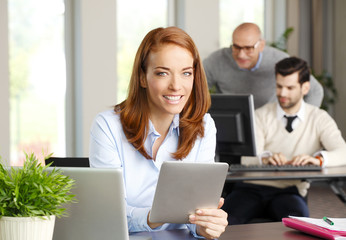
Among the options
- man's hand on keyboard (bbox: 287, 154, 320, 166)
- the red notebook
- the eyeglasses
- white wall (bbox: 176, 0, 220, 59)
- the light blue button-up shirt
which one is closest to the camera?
the red notebook

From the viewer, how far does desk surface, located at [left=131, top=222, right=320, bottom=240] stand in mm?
1766

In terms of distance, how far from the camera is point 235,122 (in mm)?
3273

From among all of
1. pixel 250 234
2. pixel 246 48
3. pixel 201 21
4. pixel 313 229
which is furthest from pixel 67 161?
pixel 201 21

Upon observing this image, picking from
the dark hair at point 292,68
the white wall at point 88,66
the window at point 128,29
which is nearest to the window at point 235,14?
the window at point 128,29

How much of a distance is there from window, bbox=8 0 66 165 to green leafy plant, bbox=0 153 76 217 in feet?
13.9

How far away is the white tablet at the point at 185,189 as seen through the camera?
147cm

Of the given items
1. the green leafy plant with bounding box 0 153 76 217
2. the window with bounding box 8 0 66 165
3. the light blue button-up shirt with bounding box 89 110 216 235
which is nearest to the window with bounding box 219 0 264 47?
the window with bounding box 8 0 66 165

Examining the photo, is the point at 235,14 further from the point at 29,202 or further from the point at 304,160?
the point at 29,202

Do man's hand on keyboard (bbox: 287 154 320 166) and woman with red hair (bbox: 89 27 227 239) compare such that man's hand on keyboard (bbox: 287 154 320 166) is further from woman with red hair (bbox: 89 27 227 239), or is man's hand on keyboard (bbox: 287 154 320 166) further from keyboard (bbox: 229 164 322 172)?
woman with red hair (bbox: 89 27 227 239)

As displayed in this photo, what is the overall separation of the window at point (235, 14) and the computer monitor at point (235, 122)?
14.3ft

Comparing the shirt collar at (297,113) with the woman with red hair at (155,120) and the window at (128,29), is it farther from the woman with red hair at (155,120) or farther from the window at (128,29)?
the window at (128,29)

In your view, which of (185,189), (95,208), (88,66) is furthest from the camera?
(88,66)

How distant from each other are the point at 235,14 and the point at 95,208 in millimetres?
6776

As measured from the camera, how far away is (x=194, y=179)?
149 centimetres
